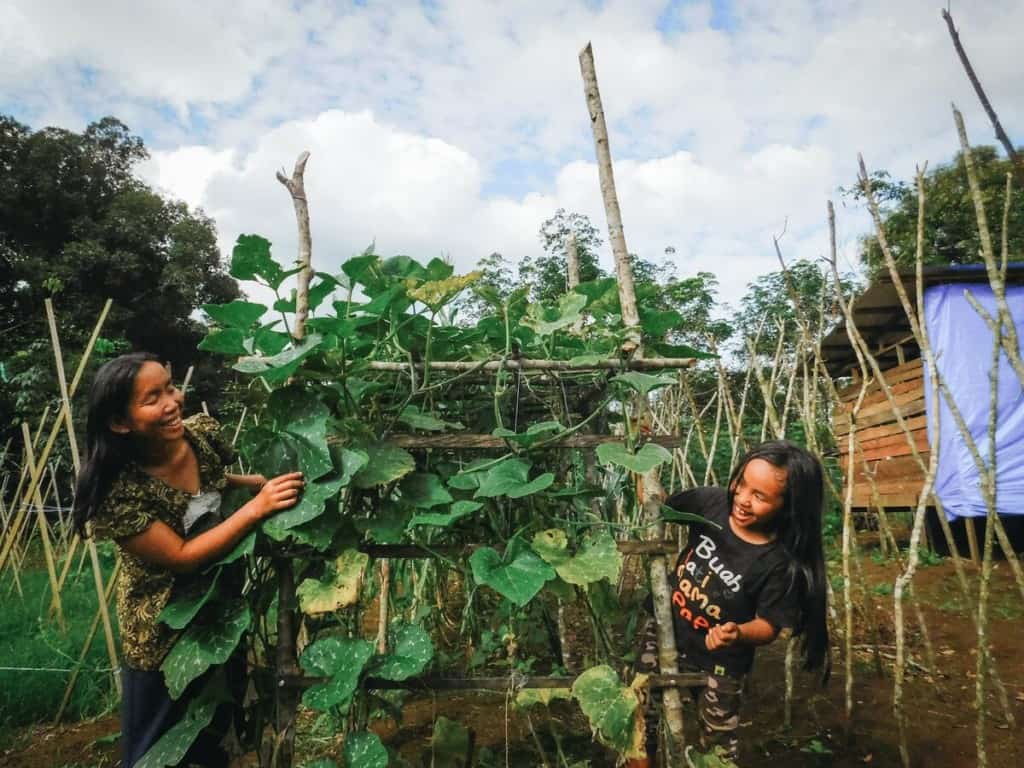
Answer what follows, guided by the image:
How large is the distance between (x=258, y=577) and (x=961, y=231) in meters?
11.8

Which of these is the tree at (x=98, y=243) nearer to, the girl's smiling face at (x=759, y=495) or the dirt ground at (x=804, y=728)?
the dirt ground at (x=804, y=728)

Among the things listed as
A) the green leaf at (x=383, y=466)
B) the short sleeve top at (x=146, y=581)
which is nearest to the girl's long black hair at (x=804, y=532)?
the green leaf at (x=383, y=466)

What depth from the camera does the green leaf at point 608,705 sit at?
123cm

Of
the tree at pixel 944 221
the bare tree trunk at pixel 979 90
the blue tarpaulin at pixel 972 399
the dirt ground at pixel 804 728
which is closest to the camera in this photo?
the bare tree trunk at pixel 979 90

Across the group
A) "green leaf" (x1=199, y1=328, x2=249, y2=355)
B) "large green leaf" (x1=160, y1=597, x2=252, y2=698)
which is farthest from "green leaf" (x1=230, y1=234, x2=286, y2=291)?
"large green leaf" (x1=160, y1=597, x2=252, y2=698)

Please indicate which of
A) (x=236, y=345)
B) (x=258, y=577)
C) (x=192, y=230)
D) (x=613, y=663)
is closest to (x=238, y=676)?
(x=258, y=577)

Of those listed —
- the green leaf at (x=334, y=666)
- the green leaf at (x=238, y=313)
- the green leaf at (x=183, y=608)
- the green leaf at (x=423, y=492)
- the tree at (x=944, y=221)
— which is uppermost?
the tree at (x=944, y=221)

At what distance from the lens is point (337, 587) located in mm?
1240

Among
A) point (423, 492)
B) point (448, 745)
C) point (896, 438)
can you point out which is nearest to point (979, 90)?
point (423, 492)

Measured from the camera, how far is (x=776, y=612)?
4.62 ft

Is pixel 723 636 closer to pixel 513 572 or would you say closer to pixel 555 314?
pixel 513 572

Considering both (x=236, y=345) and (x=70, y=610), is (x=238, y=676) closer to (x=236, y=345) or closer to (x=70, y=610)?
(x=236, y=345)

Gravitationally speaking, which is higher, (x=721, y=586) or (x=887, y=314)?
(x=887, y=314)

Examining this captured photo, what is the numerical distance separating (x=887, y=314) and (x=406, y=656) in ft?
19.5
